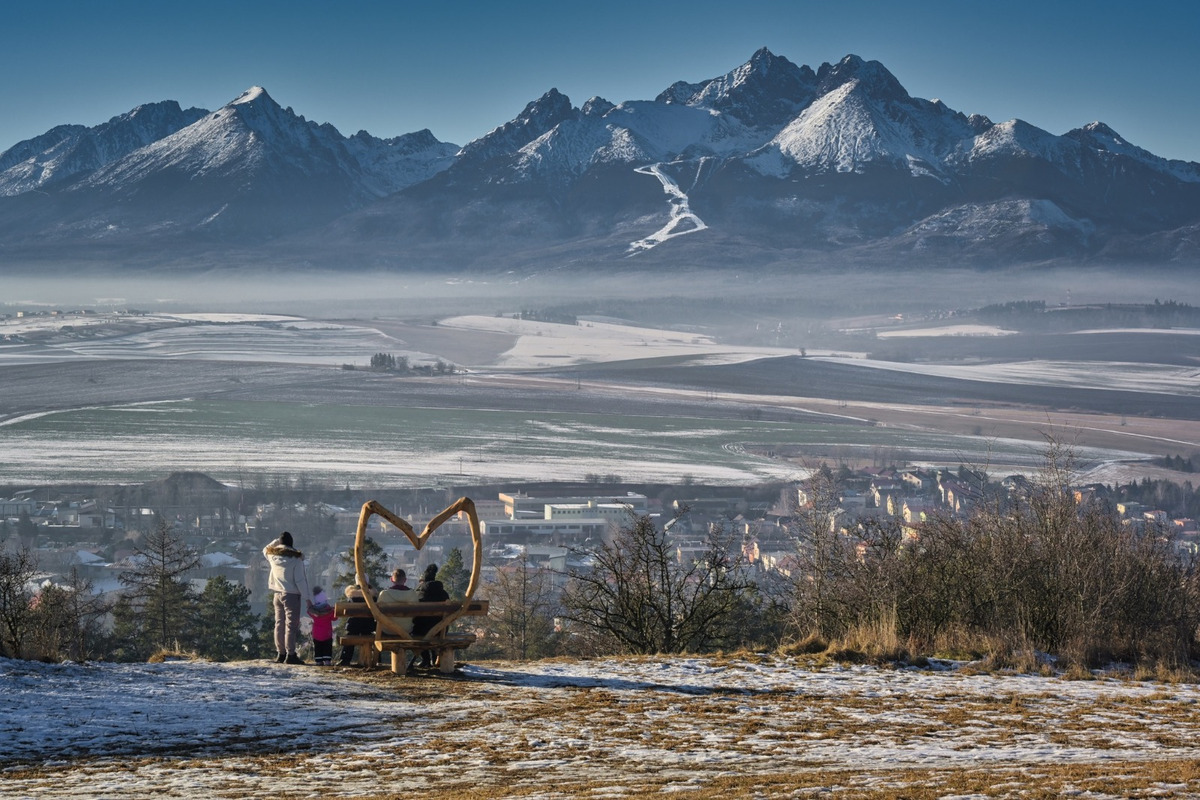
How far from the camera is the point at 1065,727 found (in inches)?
443

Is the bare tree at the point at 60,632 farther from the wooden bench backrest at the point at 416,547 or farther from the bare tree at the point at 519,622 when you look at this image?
the bare tree at the point at 519,622

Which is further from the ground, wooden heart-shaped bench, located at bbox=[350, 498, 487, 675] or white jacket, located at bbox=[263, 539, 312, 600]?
white jacket, located at bbox=[263, 539, 312, 600]

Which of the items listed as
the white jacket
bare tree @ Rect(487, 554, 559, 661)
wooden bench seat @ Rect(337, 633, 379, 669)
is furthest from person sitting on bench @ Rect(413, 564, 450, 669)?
bare tree @ Rect(487, 554, 559, 661)

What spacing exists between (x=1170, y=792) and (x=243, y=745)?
261 inches

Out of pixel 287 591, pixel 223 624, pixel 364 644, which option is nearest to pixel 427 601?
pixel 364 644

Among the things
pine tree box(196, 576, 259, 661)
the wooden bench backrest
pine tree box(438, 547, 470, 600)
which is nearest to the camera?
the wooden bench backrest

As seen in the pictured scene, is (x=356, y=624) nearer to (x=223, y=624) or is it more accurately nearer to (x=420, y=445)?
(x=223, y=624)

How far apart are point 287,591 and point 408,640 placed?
5.18 ft

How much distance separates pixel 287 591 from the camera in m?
14.7

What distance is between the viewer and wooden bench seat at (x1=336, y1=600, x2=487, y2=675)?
14047 millimetres

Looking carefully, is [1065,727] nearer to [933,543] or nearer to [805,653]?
[805,653]

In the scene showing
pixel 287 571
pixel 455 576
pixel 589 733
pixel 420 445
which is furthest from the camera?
pixel 420 445

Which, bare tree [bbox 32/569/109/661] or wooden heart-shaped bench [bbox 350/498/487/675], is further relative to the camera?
wooden heart-shaped bench [bbox 350/498/487/675]

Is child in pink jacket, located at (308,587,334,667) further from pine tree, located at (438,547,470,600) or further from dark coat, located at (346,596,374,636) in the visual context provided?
pine tree, located at (438,547,470,600)
